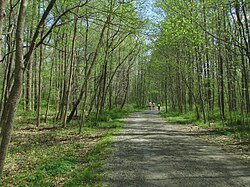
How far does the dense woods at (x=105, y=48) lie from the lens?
6.05 m

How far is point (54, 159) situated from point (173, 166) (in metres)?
3.89

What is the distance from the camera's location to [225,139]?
10133 millimetres

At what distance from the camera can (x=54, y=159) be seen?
7.24 meters

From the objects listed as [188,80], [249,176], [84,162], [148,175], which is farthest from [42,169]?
[188,80]

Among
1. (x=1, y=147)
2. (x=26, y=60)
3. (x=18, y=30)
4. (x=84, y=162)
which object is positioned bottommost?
(x=84, y=162)

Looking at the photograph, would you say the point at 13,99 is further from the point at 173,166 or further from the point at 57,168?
the point at 173,166

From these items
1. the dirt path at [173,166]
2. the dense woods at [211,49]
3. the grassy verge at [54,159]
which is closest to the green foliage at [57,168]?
the grassy verge at [54,159]

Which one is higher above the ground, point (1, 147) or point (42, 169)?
point (1, 147)

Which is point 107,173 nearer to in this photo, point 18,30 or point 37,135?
point 18,30

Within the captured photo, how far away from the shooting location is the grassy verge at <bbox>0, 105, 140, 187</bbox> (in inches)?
210

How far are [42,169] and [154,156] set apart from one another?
3.47 metres

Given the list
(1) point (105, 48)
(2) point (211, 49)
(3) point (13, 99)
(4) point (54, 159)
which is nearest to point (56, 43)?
(1) point (105, 48)

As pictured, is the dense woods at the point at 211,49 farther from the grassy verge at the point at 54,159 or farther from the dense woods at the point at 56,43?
the grassy verge at the point at 54,159

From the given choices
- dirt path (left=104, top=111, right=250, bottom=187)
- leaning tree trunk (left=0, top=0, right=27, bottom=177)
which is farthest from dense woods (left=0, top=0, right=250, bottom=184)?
dirt path (left=104, top=111, right=250, bottom=187)
